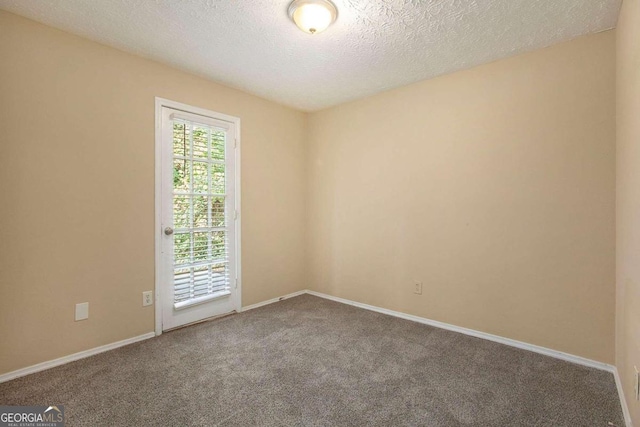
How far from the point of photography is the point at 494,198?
2.65m

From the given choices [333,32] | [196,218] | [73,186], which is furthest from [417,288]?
[73,186]

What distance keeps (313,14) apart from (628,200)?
215 centimetres

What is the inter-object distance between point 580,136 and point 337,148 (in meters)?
2.33

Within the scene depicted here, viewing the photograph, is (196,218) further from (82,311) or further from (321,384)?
(321,384)

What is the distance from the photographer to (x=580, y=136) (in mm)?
2256

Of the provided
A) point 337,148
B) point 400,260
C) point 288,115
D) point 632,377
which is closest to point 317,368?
point 400,260

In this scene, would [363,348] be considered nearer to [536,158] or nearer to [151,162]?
[536,158]

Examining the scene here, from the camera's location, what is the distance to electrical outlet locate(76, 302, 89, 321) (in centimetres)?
233

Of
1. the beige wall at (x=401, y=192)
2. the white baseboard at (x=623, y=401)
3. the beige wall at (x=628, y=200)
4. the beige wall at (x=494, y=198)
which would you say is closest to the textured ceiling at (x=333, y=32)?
the beige wall at (x=401, y=192)

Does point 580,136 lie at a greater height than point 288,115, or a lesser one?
lesser

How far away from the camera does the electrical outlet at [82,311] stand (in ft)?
7.63

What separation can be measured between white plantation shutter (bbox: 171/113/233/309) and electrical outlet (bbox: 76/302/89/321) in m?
0.67

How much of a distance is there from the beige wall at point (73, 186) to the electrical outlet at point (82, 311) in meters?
0.03

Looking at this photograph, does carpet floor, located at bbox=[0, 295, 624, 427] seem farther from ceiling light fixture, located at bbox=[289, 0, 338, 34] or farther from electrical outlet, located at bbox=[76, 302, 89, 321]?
ceiling light fixture, located at bbox=[289, 0, 338, 34]
